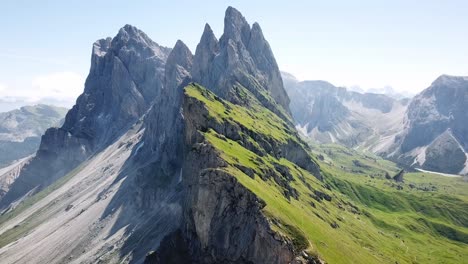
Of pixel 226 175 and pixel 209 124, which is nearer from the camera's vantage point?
pixel 226 175

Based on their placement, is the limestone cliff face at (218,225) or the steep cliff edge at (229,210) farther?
the limestone cliff face at (218,225)

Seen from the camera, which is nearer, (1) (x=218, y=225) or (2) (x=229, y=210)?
(2) (x=229, y=210)

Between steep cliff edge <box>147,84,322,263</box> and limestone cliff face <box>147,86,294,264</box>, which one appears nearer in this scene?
steep cliff edge <box>147,84,322,263</box>

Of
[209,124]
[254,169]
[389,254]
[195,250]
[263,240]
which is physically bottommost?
[389,254]

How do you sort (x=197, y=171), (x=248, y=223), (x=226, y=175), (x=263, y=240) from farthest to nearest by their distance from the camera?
(x=197, y=171), (x=226, y=175), (x=248, y=223), (x=263, y=240)

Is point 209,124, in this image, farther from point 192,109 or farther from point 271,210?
point 271,210

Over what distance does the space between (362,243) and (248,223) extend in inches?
3182

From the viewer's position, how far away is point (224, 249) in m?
141

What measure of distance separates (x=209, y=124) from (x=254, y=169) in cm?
3766

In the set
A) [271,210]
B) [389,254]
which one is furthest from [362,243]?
[271,210]

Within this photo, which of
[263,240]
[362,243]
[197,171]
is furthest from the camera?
[362,243]

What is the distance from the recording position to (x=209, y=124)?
19662cm

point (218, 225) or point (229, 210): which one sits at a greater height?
point (229, 210)

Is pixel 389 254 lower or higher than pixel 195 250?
lower
